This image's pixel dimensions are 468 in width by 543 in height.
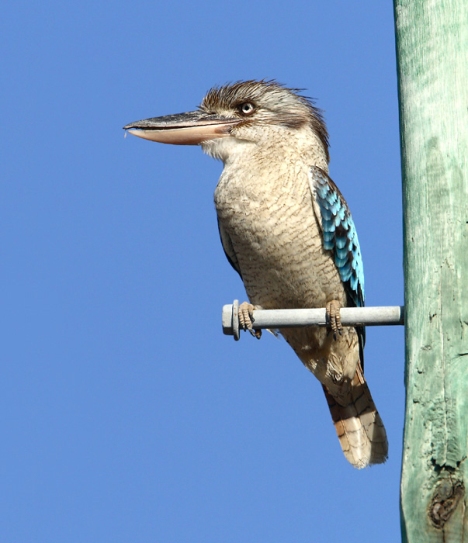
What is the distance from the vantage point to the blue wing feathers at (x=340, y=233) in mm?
5973

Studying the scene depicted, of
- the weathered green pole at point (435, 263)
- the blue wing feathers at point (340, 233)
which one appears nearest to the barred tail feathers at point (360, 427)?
the blue wing feathers at point (340, 233)

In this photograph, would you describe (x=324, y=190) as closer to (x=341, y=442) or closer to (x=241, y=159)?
(x=241, y=159)

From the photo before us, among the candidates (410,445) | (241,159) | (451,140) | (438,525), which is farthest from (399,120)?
(241,159)

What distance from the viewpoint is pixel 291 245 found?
593 centimetres

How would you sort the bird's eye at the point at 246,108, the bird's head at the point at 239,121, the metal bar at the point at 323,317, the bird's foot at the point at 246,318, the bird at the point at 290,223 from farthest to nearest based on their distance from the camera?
the bird's eye at the point at 246,108 < the bird's head at the point at 239,121 < the bird at the point at 290,223 < the bird's foot at the point at 246,318 < the metal bar at the point at 323,317

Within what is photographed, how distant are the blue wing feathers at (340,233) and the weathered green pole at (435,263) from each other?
221 centimetres

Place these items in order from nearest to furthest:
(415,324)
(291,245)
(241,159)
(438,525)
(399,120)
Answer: (438,525)
(415,324)
(399,120)
(291,245)
(241,159)

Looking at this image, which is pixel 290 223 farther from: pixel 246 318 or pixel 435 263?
pixel 435 263

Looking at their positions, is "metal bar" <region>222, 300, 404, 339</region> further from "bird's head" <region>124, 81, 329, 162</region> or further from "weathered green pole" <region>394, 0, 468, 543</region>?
"bird's head" <region>124, 81, 329, 162</region>

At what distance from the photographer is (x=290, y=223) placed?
589cm

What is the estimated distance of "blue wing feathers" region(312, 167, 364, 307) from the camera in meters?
5.97

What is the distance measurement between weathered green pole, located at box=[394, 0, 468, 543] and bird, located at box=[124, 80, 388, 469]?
2.13 metres

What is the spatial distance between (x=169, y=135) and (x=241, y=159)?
1.73 ft

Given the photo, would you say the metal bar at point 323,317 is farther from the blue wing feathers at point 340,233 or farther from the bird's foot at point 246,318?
the blue wing feathers at point 340,233
